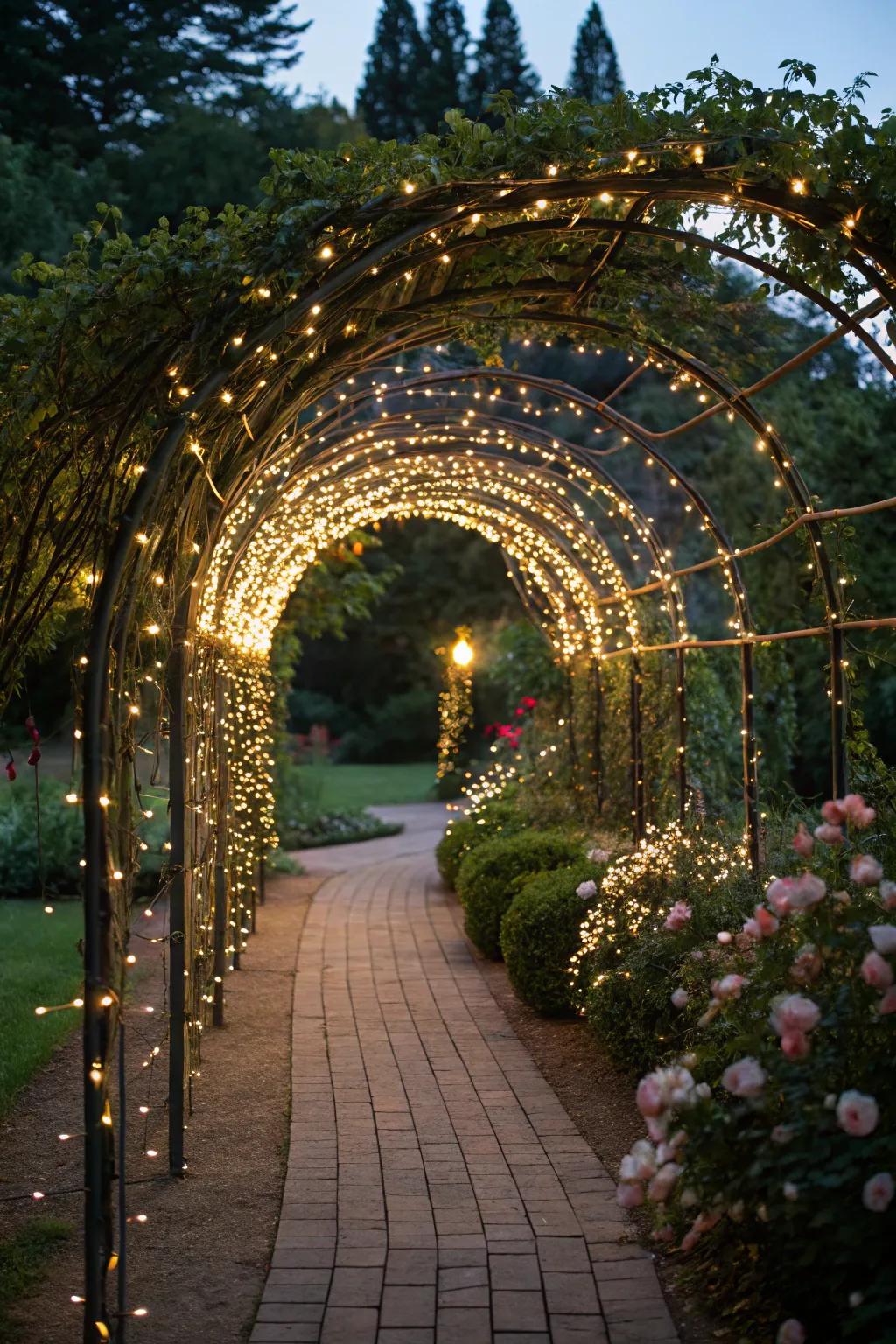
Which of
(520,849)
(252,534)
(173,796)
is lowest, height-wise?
(520,849)

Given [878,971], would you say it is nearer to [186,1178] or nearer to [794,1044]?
[794,1044]

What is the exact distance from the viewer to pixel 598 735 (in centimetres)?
931

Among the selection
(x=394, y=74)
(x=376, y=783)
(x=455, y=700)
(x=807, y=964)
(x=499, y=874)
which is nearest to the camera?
(x=807, y=964)

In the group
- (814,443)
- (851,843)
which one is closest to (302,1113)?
(851,843)

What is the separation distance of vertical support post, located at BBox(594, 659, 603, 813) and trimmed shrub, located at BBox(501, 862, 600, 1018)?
272 centimetres

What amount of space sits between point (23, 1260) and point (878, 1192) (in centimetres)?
234

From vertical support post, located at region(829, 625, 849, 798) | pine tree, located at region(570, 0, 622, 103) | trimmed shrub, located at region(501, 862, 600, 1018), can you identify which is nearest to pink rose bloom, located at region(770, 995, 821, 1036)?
vertical support post, located at region(829, 625, 849, 798)

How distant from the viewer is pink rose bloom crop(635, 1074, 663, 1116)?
2.77 m

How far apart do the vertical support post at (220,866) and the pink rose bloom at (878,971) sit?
13.0ft

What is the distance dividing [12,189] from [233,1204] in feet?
40.0

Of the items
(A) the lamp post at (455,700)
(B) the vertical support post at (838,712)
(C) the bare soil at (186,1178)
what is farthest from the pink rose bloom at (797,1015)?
(A) the lamp post at (455,700)

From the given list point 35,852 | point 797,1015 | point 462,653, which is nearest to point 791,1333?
point 797,1015

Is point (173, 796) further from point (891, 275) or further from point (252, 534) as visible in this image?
point (891, 275)

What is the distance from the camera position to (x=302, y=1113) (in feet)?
16.0
